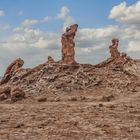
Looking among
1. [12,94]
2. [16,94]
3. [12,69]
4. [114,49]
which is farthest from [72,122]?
[114,49]

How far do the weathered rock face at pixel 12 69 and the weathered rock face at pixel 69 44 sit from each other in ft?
19.1

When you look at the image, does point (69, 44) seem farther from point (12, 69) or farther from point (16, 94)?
point (16, 94)

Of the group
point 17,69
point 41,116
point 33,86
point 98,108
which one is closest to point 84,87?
point 33,86

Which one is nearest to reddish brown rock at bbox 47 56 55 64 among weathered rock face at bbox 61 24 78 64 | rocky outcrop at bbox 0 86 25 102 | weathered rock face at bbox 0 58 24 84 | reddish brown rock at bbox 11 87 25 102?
weathered rock face at bbox 61 24 78 64

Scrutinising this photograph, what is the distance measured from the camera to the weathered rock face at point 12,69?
48344 millimetres

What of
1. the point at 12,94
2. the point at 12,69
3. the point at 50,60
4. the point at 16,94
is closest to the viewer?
the point at 12,94

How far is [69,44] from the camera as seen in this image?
1804 inches

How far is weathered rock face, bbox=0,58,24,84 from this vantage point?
159 feet

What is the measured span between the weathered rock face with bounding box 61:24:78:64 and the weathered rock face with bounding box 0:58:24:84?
581cm

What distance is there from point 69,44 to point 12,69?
303 inches

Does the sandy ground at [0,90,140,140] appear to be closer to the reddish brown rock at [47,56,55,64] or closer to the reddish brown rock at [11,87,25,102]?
the reddish brown rock at [11,87,25,102]

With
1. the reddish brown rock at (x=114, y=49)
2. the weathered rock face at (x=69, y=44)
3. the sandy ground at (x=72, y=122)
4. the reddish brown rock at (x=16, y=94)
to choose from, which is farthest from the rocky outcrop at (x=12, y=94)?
the reddish brown rock at (x=114, y=49)

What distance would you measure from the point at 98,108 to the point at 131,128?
9167mm

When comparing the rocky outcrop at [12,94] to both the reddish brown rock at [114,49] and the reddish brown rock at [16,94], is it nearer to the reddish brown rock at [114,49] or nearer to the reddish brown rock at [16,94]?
the reddish brown rock at [16,94]
